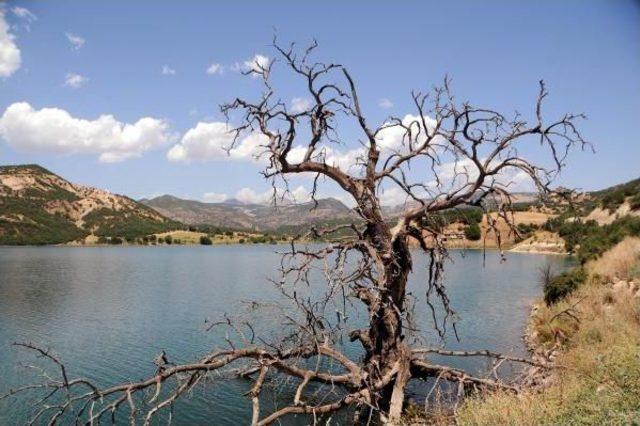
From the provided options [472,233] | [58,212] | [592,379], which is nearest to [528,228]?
[472,233]

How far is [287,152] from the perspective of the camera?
12.2 meters

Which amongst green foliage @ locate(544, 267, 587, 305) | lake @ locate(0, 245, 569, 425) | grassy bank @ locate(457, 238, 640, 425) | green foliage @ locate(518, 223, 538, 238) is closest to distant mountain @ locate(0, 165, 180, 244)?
lake @ locate(0, 245, 569, 425)

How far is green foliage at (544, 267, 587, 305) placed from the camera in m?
23.8

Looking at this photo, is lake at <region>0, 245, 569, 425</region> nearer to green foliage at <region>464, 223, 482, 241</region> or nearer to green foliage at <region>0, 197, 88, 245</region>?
green foliage at <region>464, 223, 482, 241</region>

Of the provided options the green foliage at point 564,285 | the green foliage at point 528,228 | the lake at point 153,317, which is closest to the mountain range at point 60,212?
the green foliage at point 528,228

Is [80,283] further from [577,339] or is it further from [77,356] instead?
[577,339]

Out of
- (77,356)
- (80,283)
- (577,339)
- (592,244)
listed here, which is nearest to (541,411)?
(577,339)

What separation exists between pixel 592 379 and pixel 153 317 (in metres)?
25.0

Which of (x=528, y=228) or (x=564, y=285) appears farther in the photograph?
(x=528, y=228)

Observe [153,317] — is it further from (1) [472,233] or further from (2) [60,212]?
(2) [60,212]

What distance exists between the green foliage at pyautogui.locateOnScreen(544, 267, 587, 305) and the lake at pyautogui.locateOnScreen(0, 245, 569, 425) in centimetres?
228

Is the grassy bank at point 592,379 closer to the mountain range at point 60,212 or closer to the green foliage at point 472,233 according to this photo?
the green foliage at point 472,233

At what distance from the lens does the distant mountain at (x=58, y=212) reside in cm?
12862

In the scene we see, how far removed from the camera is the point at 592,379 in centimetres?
930
